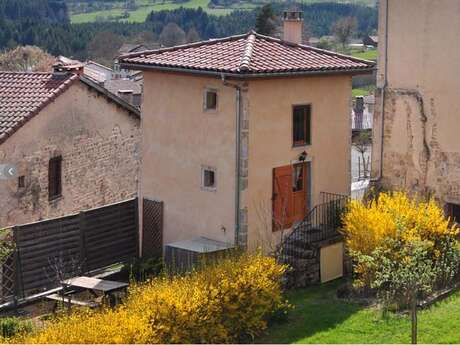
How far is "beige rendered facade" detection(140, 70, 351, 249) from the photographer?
18.8 metres

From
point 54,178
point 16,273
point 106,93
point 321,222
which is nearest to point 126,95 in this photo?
point 106,93

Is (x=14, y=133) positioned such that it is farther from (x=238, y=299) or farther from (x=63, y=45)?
(x=63, y=45)

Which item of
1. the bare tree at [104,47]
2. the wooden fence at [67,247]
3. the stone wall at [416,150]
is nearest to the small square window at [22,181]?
the wooden fence at [67,247]

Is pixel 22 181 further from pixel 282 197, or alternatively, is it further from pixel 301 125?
pixel 301 125

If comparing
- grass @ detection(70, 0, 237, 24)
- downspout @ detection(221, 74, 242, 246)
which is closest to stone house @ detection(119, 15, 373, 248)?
downspout @ detection(221, 74, 242, 246)

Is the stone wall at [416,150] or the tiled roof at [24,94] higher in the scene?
the tiled roof at [24,94]

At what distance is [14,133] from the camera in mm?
21844

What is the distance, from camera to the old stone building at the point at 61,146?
22125 millimetres

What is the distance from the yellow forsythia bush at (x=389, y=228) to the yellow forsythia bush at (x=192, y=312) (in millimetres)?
2301

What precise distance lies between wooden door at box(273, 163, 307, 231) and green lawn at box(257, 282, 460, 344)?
10.2 feet

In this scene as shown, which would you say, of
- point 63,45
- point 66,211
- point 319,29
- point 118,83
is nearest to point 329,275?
point 66,211

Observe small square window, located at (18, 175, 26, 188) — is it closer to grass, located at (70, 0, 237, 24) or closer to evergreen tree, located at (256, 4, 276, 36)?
evergreen tree, located at (256, 4, 276, 36)

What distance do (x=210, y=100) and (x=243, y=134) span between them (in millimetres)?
1371

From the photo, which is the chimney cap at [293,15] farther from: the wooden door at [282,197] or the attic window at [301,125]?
the wooden door at [282,197]
